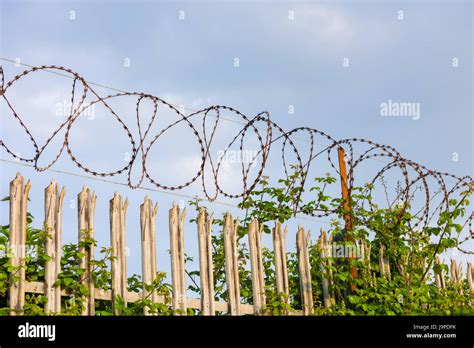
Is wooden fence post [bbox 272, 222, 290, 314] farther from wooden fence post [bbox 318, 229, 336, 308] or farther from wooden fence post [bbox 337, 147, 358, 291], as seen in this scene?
wooden fence post [bbox 337, 147, 358, 291]

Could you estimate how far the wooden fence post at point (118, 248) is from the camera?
7.69 m

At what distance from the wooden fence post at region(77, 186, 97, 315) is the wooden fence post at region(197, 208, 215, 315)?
4.90 ft

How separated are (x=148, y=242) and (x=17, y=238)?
1.44 m

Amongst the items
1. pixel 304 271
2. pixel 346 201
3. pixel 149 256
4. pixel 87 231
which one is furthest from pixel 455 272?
pixel 87 231

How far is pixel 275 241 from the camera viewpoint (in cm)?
978

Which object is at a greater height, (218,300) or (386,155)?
(386,155)

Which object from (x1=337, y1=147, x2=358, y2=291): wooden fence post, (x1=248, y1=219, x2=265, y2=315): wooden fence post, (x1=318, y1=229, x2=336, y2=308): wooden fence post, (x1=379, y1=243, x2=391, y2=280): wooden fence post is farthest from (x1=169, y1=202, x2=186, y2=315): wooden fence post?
(x1=379, y1=243, x2=391, y2=280): wooden fence post

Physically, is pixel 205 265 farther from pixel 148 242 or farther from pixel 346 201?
pixel 346 201

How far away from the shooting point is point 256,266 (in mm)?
9391

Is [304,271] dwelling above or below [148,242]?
below

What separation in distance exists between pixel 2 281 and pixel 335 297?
5226 millimetres

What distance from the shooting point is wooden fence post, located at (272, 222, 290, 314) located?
9.63 m
